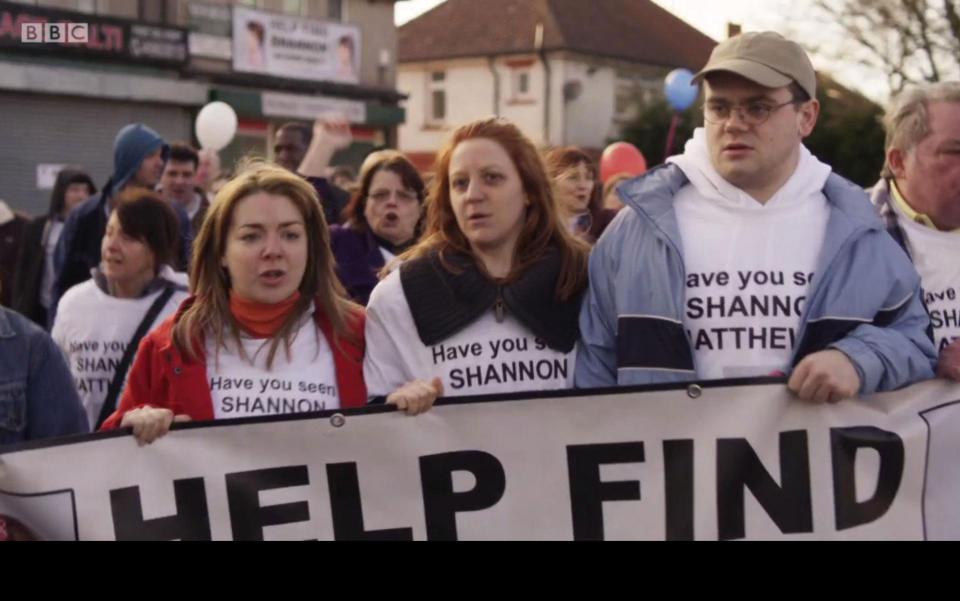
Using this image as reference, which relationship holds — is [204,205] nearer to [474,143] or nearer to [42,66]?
[474,143]

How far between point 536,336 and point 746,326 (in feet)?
1.92

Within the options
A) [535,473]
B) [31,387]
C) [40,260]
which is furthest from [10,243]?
[535,473]

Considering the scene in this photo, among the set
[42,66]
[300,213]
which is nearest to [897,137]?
[300,213]

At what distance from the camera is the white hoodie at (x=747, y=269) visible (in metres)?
3.49

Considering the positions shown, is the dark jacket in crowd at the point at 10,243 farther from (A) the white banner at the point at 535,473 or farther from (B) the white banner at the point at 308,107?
(B) the white banner at the point at 308,107

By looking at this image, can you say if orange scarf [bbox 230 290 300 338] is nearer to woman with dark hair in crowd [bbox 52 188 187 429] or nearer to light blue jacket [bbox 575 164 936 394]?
light blue jacket [bbox 575 164 936 394]

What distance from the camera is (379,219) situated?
5.89 m

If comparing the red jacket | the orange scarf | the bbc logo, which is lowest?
the red jacket

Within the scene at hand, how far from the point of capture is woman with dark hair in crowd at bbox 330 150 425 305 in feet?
19.1

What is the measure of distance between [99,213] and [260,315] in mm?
3165

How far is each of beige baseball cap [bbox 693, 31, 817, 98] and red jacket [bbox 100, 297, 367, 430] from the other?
1203 mm

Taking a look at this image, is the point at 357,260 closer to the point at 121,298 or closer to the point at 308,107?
the point at 121,298

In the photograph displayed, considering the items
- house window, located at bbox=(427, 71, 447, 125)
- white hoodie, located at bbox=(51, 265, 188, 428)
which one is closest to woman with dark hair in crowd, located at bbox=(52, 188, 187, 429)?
white hoodie, located at bbox=(51, 265, 188, 428)

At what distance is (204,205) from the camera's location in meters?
8.03
